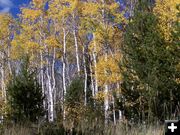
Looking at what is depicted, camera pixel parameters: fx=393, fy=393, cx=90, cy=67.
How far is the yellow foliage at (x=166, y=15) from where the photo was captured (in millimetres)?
16703

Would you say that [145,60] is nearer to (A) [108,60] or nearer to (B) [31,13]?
(A) [108,60]

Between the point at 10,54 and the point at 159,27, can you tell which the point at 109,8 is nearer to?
the point at 159,27

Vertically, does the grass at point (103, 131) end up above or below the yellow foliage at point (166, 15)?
below

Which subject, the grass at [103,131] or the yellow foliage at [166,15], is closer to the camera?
the grass at [103,131]

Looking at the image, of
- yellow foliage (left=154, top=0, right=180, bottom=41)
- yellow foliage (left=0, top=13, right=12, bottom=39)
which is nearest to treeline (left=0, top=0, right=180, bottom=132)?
yellow foliage (left=154, top=0, right=180, bottom=41)

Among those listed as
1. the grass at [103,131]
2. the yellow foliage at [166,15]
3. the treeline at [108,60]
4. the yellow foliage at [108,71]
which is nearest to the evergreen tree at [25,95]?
the treeline at [108,60]

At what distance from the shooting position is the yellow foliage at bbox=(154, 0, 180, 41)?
16.7 meters

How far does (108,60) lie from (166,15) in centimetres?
568

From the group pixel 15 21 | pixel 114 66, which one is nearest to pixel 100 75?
pixel 114 66

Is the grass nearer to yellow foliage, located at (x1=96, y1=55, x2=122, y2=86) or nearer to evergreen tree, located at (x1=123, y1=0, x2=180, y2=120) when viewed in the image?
evergreen tree, located at (x1=123, y1=0, x2=180, y2=120)

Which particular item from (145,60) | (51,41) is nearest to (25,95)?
(145,60)

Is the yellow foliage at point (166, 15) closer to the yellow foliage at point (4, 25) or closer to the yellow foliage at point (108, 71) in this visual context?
the yellow foliage at point (108, 71)

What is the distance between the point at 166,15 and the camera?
18922 millimetres

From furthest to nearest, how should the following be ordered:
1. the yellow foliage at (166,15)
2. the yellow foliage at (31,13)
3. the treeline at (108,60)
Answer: the yellow foliage at (31,13) → the yellow foliage at (166,15) → the treeline at (108,60)
